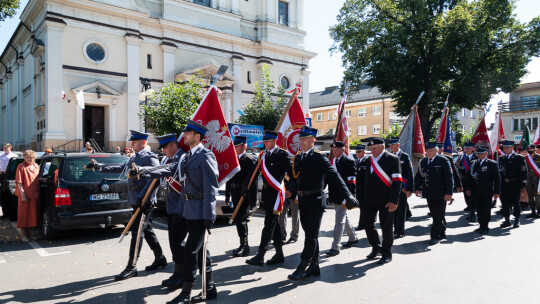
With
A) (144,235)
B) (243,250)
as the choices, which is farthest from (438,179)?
(144,235)

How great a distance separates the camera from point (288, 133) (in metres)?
9.16

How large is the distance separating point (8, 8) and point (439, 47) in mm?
22699

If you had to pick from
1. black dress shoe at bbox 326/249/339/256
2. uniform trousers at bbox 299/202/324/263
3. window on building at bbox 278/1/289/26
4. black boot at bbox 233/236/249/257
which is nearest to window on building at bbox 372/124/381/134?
window on building at bbox 278/1/289/26

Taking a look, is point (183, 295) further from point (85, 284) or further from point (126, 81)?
point (126, 81)

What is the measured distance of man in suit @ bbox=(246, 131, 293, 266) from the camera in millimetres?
6445

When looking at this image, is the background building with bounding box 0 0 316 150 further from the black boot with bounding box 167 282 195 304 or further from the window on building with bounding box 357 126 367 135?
the window on building with bounding box 357 126 367 135

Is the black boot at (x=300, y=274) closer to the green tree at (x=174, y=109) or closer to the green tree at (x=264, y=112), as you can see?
the green tree at (x=174, y=109)

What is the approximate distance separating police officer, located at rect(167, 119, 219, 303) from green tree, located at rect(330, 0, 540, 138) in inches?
901

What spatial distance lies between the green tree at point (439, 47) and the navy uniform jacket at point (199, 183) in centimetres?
A: 2295

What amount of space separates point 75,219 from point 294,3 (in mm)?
35089

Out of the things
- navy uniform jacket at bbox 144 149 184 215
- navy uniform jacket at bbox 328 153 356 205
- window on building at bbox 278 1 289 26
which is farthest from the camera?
window on building at bbox 278 1 289 26

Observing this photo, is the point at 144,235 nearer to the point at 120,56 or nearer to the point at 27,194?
the point at 27,194

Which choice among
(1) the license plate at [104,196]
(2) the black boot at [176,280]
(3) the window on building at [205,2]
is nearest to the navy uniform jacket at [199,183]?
(2) the black boot at [176,280]

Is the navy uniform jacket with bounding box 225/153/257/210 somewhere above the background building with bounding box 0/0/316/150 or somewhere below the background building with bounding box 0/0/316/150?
below
